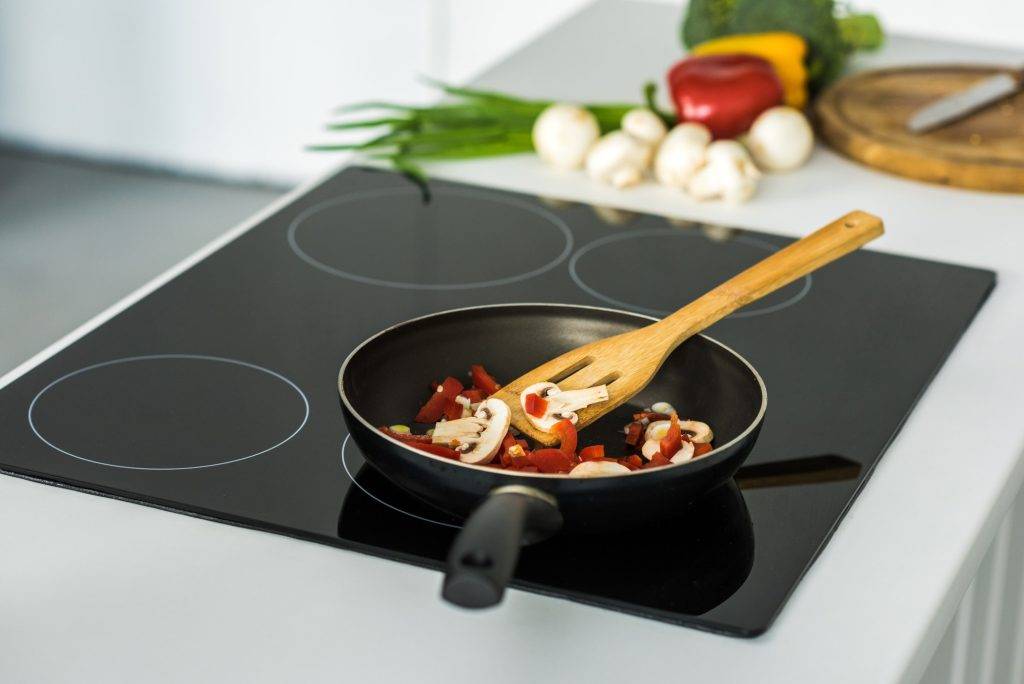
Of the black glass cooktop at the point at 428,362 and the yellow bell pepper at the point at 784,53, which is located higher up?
the yellow bell pepper at the point at 784,53

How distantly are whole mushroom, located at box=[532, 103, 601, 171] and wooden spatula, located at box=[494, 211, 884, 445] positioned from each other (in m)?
0.57

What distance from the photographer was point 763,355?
110 centimetres

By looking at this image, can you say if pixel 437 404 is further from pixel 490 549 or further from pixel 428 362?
pixel 490 549

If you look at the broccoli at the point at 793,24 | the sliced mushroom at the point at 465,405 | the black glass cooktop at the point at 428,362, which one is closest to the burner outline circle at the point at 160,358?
the black glass cooktop at the point at 428,362

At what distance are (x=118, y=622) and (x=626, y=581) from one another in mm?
287

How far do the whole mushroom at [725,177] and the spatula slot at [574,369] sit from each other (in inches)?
22.4

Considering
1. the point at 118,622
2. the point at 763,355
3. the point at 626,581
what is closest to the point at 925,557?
the point at 626,581

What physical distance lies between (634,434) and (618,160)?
0.64m

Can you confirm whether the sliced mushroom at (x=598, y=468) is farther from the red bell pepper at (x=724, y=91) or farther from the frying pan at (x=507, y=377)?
the red bell pepper at (x=724, y=91)

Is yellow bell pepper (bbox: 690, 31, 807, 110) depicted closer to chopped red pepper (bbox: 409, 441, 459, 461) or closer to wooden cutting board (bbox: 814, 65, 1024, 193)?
wooden cutting board (bbox: 814, 65, 1024, 193)

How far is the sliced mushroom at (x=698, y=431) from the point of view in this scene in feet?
2.90

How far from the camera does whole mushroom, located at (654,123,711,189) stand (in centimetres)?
147

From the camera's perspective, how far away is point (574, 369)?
938mm

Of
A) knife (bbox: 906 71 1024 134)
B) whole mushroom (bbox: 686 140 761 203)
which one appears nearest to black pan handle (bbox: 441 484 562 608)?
whole mushroom (bbox: 686 140 761 203)
